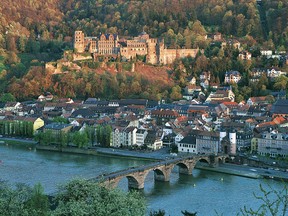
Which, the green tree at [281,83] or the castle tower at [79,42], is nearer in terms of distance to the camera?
the green tree at [281,83]

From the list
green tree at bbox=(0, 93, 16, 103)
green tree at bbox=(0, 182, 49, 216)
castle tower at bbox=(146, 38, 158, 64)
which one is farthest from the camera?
castle tower at bbox=(146, 38, 158, 64)

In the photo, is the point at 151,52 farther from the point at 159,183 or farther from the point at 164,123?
the point at 159,183

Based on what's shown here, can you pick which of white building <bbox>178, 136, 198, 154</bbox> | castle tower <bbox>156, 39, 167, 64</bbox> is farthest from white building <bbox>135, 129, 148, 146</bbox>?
castle tower <bbox>156, 39, 167, 64</bbox>

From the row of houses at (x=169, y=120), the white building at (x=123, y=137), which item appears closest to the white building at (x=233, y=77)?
the row of houses at (x=169, y=120)

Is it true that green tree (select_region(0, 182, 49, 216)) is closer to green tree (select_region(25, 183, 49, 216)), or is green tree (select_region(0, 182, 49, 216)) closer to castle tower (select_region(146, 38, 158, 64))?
green tree (select_region(25, 183, 49, 216))

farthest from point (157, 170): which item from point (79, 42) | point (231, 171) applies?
point (79, 42)

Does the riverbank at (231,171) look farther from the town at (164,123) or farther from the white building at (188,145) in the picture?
the white building at (188,145)
